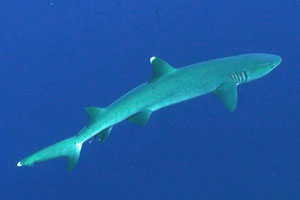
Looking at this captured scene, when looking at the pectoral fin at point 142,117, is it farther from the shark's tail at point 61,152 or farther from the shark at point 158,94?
the shark's tail at point 61,152

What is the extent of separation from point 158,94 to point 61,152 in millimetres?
1097

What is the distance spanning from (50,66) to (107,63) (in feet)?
4.79

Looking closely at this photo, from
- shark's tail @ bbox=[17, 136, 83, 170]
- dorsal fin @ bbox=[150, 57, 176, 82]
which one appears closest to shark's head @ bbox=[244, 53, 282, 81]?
dorsal fin @ bbox=[150, 57, 176, 82]

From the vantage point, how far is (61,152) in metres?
4.49

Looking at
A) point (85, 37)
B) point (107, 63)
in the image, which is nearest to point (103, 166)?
point (107, 63)

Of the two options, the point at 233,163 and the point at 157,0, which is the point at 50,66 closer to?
the point at 157,0

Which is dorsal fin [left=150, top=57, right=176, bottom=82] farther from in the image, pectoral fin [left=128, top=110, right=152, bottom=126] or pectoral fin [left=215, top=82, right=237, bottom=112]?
pectoral fin [left=215, top=82, right=237, bottom=112]

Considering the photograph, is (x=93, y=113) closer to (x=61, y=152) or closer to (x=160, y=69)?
(x=61, y=152)

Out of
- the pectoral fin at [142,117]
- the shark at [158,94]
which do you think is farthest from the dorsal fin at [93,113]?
the pectoral fin at [142,117]

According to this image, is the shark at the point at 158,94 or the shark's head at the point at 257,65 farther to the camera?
the shark's head at the point at 257,65

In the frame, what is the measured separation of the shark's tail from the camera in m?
4.30

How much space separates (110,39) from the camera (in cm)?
1161

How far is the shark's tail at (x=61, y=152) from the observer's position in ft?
14.1

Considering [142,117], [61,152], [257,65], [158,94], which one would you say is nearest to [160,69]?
[158,94]
